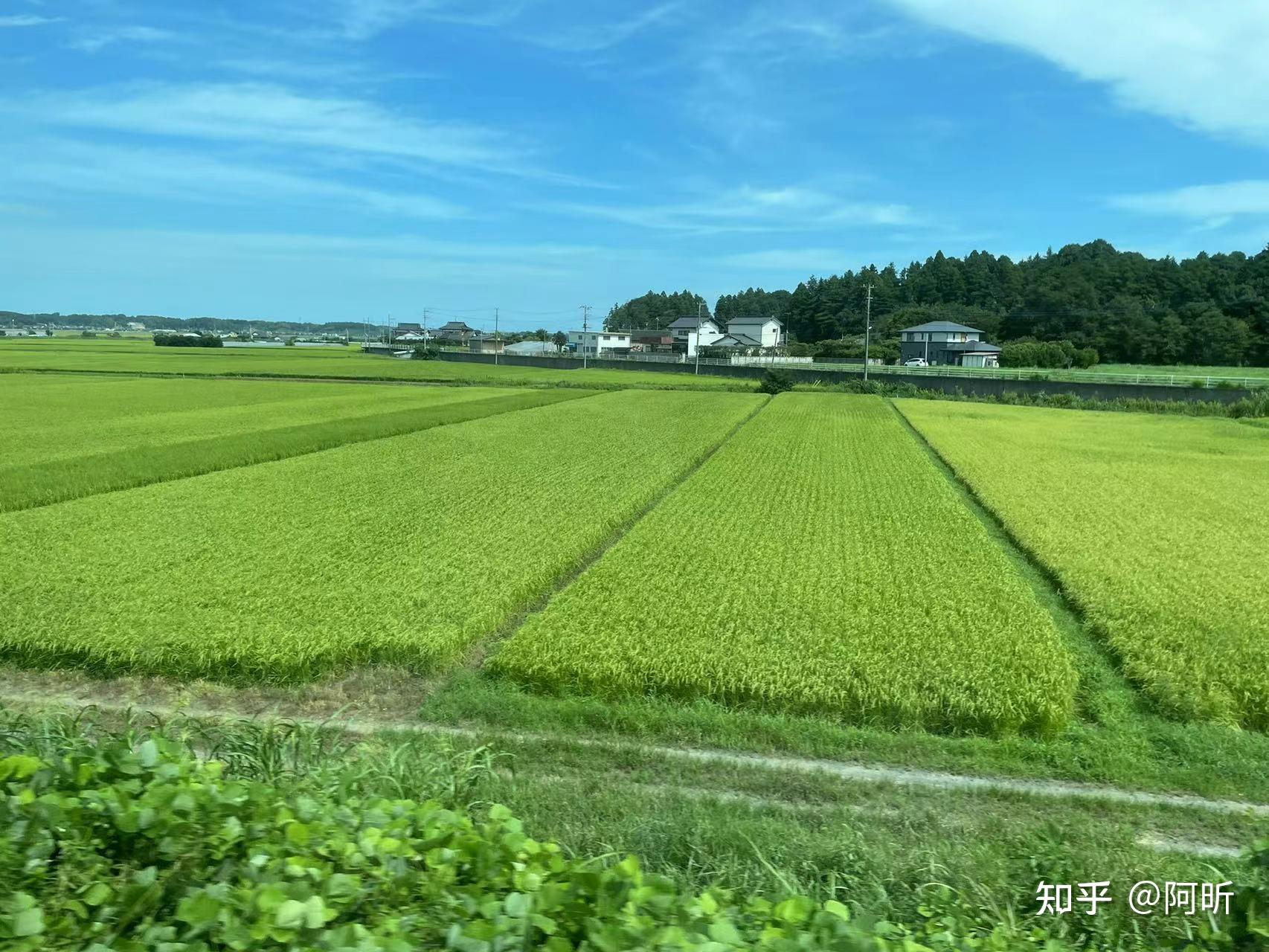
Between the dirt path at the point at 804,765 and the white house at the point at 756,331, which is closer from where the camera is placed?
the dirt path at the point at 804,765

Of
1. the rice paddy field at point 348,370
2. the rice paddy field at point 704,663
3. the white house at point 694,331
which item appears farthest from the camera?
the white house at point 694,331

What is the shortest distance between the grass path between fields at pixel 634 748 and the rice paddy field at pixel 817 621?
2.56 feet

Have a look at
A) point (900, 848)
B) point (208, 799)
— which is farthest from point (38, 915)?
point (900, 848)

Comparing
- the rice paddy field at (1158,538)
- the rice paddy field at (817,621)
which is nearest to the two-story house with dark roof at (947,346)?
the rice paddy field at (1158,538)

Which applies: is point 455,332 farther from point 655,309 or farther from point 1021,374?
point 1021,374

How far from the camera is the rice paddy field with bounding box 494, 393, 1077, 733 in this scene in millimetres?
7348

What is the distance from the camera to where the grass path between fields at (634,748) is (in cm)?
608

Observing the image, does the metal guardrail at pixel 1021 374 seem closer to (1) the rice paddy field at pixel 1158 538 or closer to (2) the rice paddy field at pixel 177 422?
(1) the rice paddy field at pixel 1158 538

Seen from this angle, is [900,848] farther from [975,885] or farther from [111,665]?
[111,665]

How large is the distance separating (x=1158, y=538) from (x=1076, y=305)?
267 feet

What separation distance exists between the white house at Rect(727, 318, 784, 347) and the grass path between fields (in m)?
111

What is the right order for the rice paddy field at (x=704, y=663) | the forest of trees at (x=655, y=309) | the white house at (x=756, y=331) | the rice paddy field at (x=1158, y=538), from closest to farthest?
the rice paddy field at (x=704, y=663)
the rice paddy field at (x=1158, y=538)
the white house at (x=756, y=331)
the forest of trees at (x=655, y=309)

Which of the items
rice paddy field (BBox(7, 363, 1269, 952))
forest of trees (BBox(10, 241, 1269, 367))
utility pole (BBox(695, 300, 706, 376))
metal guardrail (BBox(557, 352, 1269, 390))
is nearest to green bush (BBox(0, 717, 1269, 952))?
rice paddy field (BBox(7, 363, 1269, 952))

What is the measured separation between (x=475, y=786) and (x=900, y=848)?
2.47 metres
